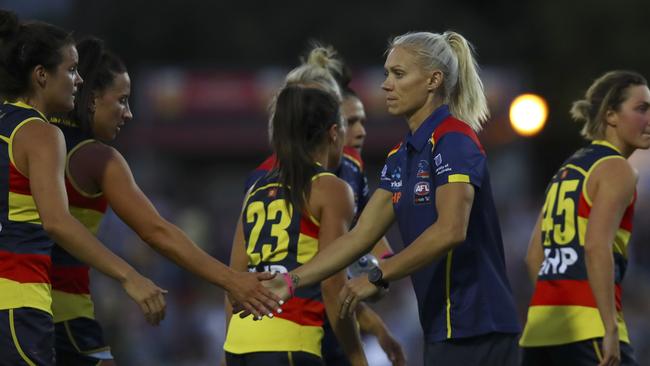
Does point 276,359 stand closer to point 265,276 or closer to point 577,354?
point 265,276

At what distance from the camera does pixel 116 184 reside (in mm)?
6422

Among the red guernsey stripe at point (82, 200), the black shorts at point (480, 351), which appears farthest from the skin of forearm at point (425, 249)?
the red guernsey stripe at point (82, 200)

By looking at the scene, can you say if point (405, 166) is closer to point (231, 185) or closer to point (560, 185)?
point (560, 185)

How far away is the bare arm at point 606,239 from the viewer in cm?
695

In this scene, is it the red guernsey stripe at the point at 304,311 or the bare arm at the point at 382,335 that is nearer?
the red guernsey stripe at the point at 304,311

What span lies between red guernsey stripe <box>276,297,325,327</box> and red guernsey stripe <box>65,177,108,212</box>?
105 centimetres

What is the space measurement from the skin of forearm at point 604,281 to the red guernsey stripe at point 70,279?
262 centimetres

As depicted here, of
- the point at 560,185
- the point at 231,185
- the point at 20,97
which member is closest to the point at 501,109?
the point at 231,185

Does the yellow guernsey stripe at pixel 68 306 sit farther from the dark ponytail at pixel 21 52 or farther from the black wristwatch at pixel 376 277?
the black wristwatch at pixel 376 277

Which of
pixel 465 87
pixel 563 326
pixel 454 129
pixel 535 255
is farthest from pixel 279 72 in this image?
pixel 454 129

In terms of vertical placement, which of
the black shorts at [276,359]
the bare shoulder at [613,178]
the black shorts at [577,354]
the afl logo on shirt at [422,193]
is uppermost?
the afl logo on shirt at [422,193]

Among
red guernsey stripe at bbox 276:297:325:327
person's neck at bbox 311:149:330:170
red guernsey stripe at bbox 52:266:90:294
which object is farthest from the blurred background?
red guernsey stripe at bbox 52:266:90:294

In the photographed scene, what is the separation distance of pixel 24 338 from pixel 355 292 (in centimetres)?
149


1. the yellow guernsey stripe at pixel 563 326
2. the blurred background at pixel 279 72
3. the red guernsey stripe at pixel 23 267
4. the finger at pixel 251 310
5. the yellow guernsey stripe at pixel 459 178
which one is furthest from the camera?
the blurred background at pixel 279 72
